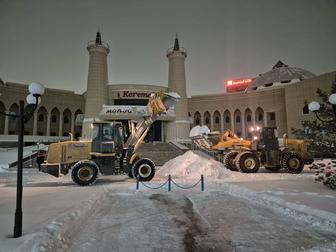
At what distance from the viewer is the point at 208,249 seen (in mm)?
4039

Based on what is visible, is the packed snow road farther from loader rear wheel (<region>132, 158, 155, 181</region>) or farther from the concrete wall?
the concrete wall

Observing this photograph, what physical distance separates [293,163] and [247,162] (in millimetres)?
3067

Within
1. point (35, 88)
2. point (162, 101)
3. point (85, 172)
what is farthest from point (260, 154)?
point (35, 88)

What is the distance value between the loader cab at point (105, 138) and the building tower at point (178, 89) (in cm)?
2905

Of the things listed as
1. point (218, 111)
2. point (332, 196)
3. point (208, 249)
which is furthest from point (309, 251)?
point (218, 111)

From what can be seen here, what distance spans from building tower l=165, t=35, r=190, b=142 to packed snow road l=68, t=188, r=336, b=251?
33.4 m

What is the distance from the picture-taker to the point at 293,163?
15164 mm

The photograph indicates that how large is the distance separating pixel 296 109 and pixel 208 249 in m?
39.6

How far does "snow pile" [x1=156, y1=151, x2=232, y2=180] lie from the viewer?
1361 centimetres

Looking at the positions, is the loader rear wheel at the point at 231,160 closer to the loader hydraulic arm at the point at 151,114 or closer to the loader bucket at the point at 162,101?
the loader hydraulic arm at the point at 151,114

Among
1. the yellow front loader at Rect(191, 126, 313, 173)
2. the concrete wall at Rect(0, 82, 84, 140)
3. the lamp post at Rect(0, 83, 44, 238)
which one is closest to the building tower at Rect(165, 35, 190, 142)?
the concrete wall at Rect(0, 82, 84, 140)

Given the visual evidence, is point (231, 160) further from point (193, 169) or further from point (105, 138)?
point (105, 138)

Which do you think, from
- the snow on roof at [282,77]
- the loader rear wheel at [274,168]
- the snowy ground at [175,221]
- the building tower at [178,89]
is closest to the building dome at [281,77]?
the snow on roof at [282,77]

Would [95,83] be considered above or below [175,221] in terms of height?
above
